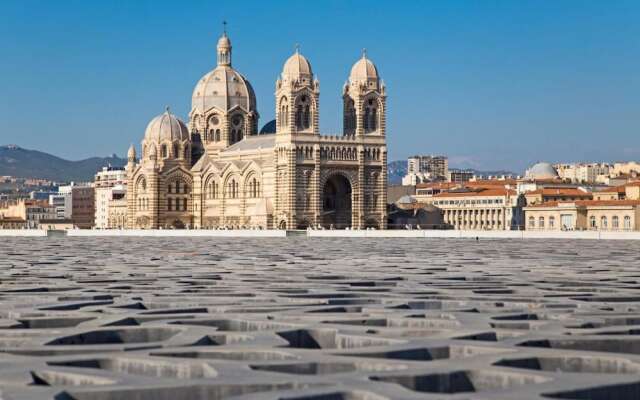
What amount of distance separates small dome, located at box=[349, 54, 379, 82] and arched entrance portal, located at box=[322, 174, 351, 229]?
864 centimetres

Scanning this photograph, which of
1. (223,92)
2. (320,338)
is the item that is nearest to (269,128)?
(223,92)

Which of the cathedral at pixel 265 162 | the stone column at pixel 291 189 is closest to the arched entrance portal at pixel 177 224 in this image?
the cathedral at pixel 265 162

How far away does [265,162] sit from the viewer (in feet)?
375

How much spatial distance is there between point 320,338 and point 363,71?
101 metres

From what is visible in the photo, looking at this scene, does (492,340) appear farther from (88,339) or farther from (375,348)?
(88,339)

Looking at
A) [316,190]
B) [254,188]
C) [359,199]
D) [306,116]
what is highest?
[306,116]

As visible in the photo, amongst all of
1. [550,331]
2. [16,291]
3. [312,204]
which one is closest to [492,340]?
[550,331]

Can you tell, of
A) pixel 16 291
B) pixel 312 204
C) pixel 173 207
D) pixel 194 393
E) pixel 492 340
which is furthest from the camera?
pixel 173 207

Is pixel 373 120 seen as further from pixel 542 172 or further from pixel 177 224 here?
pixel 542 172

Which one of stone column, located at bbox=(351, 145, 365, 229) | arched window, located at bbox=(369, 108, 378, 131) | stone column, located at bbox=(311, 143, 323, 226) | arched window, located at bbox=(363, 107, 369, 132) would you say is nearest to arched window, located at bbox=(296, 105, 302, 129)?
A: stone column, located at bbox=(311, 143, 323, 226)

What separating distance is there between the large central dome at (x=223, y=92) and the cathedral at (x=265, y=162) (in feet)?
0.32

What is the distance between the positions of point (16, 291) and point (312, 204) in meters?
88.1

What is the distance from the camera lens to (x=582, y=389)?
1093 centimetres

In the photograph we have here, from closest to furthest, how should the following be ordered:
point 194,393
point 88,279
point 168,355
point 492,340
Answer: point 194,393 < point 168,355 < point 492,340 < point 88,279
